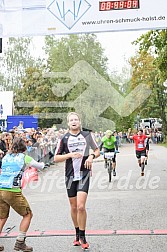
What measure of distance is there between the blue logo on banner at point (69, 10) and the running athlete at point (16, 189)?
3.51m

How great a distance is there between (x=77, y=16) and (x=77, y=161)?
361 cm

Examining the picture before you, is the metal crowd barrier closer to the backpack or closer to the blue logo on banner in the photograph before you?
the blue logo on banner

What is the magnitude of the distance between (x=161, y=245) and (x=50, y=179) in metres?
10.0

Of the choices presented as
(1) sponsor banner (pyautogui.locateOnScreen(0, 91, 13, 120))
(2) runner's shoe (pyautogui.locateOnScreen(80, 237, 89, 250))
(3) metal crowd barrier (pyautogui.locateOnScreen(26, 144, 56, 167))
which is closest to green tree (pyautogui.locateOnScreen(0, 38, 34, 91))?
(1) sponsor banner (pyautogui.locateOnScreen(0, 91, 13, 120))

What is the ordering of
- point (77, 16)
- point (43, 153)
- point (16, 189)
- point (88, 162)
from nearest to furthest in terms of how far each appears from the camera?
1. point (16, 189)
2. point (88, 162)
3. point (77, 16)
4. point (43, 153)

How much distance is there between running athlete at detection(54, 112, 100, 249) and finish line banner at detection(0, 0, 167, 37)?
2982 mm

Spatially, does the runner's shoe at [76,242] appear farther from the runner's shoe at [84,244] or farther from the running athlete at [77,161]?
the runner's shoe at [84,244]

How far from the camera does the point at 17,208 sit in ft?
20.8

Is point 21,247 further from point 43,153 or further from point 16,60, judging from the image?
point 16,60

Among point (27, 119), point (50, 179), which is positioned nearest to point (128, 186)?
point (50, 179)

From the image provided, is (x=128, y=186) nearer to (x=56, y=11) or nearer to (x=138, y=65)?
(x=56, y=11)

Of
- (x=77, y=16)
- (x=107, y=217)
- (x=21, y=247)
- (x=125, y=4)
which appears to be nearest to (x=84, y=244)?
(x=21, y=247)

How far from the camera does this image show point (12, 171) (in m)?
6.36

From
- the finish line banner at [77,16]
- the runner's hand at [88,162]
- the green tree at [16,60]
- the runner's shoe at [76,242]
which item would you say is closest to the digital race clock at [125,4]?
the finish line banner at [77,16]
